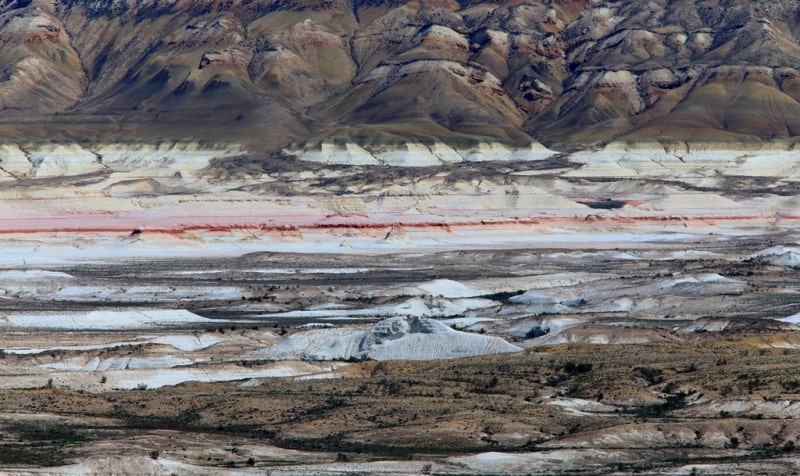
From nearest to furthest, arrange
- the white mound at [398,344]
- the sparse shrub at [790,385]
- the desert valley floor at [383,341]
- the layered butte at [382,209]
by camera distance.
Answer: the desert valley floor at [383,341] → the sparse shrub at [790,385] → the white mound at [398,344] → the layered butte at [382,209]

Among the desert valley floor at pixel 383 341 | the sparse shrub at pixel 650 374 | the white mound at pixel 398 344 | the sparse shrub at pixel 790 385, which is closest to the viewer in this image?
the desert valley floor at pixel 383 341

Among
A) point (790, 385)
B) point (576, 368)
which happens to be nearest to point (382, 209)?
point (576, 368)

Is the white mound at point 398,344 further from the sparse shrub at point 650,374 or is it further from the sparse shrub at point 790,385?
the sparse shrub at point 790,385

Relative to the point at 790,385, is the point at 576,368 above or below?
below

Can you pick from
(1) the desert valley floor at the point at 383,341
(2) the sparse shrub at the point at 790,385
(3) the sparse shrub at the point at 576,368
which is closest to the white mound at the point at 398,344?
(1) the desert valley floor at the point at 383,341

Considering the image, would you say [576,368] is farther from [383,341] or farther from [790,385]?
[383,341]
